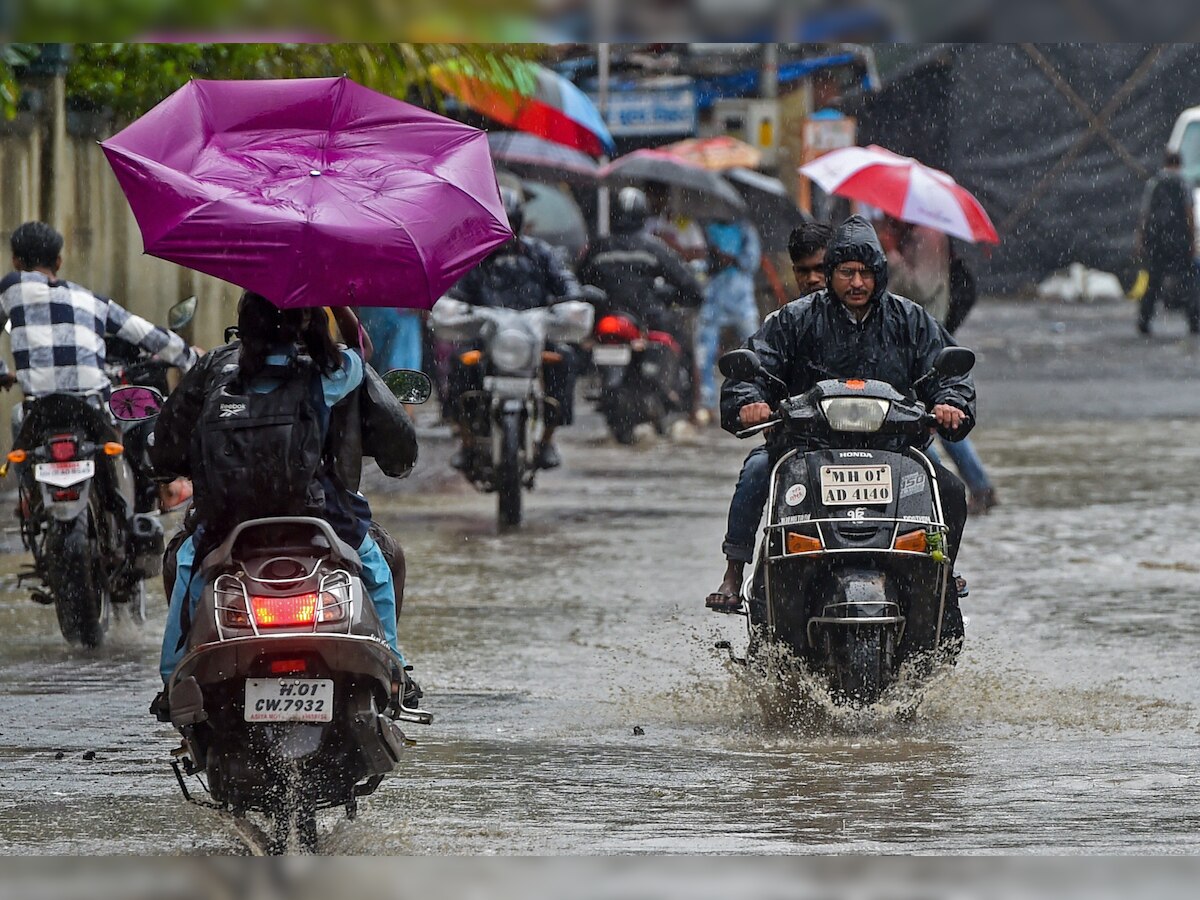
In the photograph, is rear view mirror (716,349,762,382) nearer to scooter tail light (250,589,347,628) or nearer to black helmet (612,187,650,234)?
scooter tail light (250,589,347,628)

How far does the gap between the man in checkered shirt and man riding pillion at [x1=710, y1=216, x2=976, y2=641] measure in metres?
2.33

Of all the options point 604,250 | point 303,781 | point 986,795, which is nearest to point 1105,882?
point 986,795

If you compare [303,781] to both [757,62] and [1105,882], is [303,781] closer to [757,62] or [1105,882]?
[1105,882]

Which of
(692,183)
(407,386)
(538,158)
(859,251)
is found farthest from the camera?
(538,158)

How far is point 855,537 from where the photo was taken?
800 centimetres

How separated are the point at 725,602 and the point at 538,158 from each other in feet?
49.7

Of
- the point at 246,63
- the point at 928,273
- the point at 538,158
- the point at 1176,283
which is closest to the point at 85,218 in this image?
the point at 246,63

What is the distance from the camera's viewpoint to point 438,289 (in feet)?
20.5

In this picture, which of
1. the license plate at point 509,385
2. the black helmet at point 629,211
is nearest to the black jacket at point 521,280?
the license plate at point 509,385

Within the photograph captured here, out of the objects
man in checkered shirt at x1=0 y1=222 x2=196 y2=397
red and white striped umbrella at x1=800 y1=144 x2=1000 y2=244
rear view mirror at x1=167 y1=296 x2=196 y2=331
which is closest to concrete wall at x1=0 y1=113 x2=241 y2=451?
man in checkered shirt at x1=0 y1=222 x2=196 y2=397

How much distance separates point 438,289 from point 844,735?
2500 millimetres

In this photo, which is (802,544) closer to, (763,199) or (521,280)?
(521,280)

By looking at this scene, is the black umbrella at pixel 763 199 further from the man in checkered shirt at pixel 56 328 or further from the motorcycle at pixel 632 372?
the man in checkered shirt at pixel 56 328

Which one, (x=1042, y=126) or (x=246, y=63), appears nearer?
(x=246, y=63)
